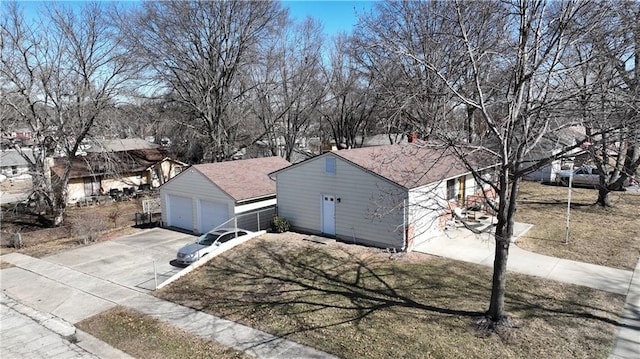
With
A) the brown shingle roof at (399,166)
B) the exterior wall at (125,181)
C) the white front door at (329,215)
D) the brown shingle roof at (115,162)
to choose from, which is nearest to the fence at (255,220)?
the white front door at (329,215)

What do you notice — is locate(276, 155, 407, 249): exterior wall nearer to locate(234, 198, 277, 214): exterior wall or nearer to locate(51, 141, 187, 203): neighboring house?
locate(234, 198, 277, 214): exterior wall

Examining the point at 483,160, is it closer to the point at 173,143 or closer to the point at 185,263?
the point at 185,263

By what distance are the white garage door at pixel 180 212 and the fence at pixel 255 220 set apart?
317 centimetres

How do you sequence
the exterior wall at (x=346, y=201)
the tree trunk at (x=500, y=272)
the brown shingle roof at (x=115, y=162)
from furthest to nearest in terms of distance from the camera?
1. the brown shingle roof at (x=115, y=162)
2. the exterior wall at (x=346, y=201)
3. the tree trunk at (x=500, y=272)

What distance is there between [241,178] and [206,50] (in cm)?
1462

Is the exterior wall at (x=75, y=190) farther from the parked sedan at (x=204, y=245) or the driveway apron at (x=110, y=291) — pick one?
the parked sedan at (x=204, y=245)

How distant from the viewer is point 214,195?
19.4m

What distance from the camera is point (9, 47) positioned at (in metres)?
21.7

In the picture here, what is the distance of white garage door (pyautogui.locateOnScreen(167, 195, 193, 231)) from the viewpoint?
69.8ft

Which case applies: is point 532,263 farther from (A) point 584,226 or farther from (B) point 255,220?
(B) point 255,220

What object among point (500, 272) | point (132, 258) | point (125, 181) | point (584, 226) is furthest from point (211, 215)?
point (125, 181)

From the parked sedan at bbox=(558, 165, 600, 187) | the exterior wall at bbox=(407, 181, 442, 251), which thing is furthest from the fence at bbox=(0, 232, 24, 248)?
the parked sedan at bbox=(558, 165, 600, 187)

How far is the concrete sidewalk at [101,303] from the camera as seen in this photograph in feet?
→ 30.7

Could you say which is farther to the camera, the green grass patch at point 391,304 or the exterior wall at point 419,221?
the exterior wall at point 419,221
